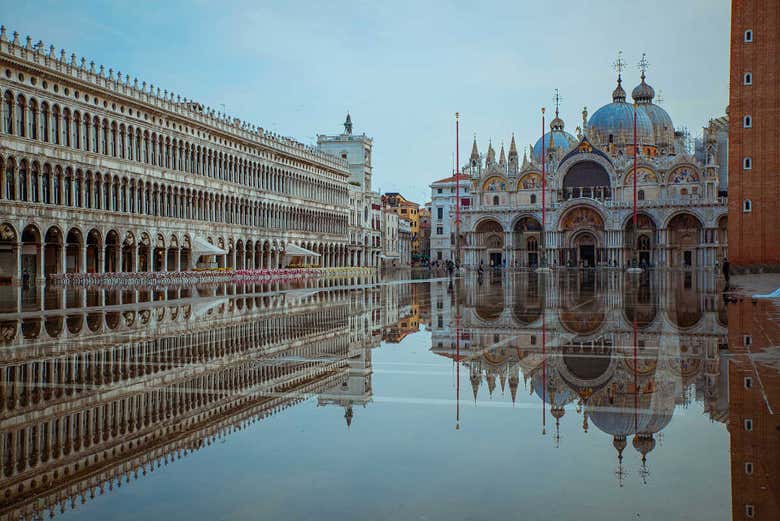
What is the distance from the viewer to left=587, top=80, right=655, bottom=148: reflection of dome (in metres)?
109

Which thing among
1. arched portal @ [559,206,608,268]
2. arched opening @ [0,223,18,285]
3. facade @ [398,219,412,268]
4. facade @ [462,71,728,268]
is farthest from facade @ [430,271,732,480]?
facade @ [398,219,412,268]

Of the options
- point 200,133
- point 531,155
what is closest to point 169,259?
point 200,133

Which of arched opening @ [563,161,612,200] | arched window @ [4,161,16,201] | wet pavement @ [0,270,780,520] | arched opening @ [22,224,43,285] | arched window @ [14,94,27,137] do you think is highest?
arched opening @ [563,161,612,200]

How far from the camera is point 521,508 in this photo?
5438 mm

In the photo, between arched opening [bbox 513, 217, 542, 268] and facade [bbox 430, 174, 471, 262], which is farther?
facade [bbox 430, 174, 471, 262]

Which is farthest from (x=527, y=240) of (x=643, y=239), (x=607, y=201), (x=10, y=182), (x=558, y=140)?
(x=10, y=182)

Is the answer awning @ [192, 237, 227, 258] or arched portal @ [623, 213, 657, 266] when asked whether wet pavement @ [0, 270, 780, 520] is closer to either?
awning @ [192, 237, 227, 258]

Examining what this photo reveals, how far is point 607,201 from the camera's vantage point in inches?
3907

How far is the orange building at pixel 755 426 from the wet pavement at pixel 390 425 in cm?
3

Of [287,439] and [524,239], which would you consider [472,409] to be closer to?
[287,439]

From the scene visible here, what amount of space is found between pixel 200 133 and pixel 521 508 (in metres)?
62.2

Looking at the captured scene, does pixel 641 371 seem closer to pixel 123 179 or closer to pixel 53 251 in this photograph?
pixel 53 251

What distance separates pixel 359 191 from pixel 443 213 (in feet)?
117

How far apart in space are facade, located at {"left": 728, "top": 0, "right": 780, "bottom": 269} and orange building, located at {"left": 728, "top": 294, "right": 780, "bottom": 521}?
40.0 metres
